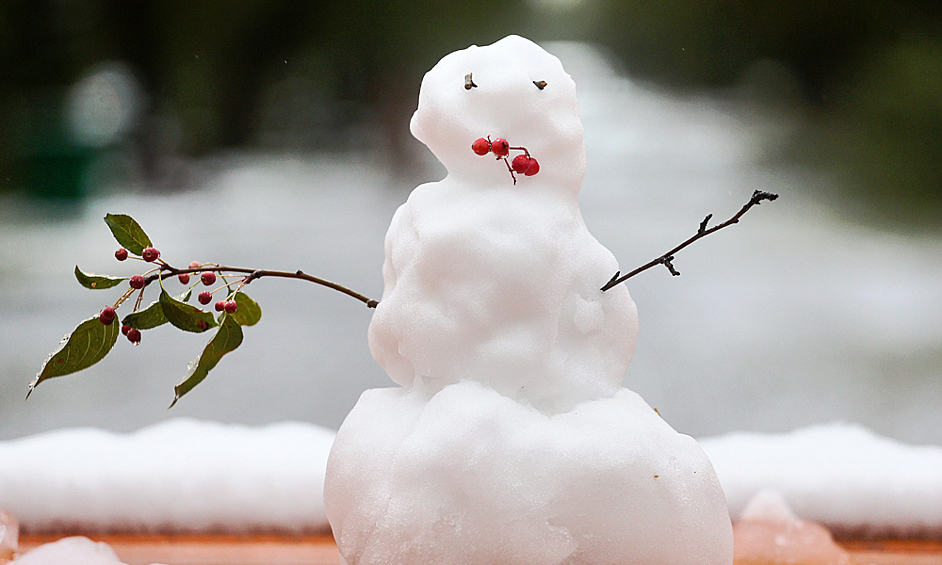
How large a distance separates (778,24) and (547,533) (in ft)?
3.56

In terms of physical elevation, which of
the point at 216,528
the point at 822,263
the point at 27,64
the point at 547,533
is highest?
the point at 27,64

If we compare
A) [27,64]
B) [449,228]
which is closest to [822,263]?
[449,228]

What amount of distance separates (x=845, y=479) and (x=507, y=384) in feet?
2.39

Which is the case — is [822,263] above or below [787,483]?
above

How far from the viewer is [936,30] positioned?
4.39ft

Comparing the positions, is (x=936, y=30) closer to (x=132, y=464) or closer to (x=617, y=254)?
(x=617, y=254)

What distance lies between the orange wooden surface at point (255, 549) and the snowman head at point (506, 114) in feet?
2.04

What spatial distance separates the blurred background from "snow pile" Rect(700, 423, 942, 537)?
13 centimetres

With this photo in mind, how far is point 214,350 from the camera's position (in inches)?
27.4

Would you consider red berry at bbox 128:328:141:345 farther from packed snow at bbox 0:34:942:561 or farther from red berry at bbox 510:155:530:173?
packed snow at bbox 0:34:942:561

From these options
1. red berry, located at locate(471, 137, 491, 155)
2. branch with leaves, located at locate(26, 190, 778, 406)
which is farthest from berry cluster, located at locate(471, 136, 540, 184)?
branch with leaves, located at locate(26, 190, 778, 406)

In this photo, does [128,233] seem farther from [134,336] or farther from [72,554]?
[72,554]

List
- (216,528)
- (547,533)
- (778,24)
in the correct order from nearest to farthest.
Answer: (547,533), (216,528), (778,24)

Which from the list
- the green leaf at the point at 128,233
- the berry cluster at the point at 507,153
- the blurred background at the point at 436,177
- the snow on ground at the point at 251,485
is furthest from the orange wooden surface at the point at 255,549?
the berry cluster at the point at 507,153
